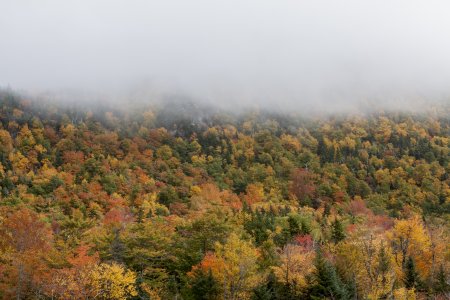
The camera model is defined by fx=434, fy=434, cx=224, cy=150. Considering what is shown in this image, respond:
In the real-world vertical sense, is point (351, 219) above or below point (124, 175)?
above

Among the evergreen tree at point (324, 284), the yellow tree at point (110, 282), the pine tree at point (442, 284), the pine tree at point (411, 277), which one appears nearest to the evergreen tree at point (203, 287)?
the yellow tree at point (110, 282)

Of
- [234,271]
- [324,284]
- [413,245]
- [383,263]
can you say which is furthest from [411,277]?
[234,271]

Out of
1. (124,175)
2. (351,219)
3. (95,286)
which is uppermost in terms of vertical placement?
(95,286)

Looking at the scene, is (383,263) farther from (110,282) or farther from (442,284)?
(110,282)

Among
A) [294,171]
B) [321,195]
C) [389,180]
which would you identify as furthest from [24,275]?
[389,180]

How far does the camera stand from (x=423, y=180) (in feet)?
543

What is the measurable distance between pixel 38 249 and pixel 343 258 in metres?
41.2

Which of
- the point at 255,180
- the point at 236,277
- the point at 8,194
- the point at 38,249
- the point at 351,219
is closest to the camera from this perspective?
the point at 236,277

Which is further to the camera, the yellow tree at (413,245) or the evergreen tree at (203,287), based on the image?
the yellow tree at (413,245)

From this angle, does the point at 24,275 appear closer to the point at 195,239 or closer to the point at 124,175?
the point at 195,239

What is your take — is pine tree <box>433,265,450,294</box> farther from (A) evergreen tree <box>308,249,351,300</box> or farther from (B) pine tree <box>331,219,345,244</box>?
(A) evergreen tree <box>308,249,351,300</box>

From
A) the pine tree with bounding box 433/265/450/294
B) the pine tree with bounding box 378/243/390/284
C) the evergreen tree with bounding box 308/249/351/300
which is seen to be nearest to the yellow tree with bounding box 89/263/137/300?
the evergreen tree with bounding box 308/249/351/300

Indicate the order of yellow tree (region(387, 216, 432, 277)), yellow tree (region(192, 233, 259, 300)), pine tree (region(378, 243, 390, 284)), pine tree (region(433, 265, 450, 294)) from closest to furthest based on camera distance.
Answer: yellow tree (region(192, 233, 259, 300)), pine tree (region(378, 243, 390, 284)), pine tree (region(433, 265, 450, 294)), yellow tree (region(387, 216, 432, 277))

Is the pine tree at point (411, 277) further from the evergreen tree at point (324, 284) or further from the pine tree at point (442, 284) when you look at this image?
the evergreen tree at point (324, 284)
